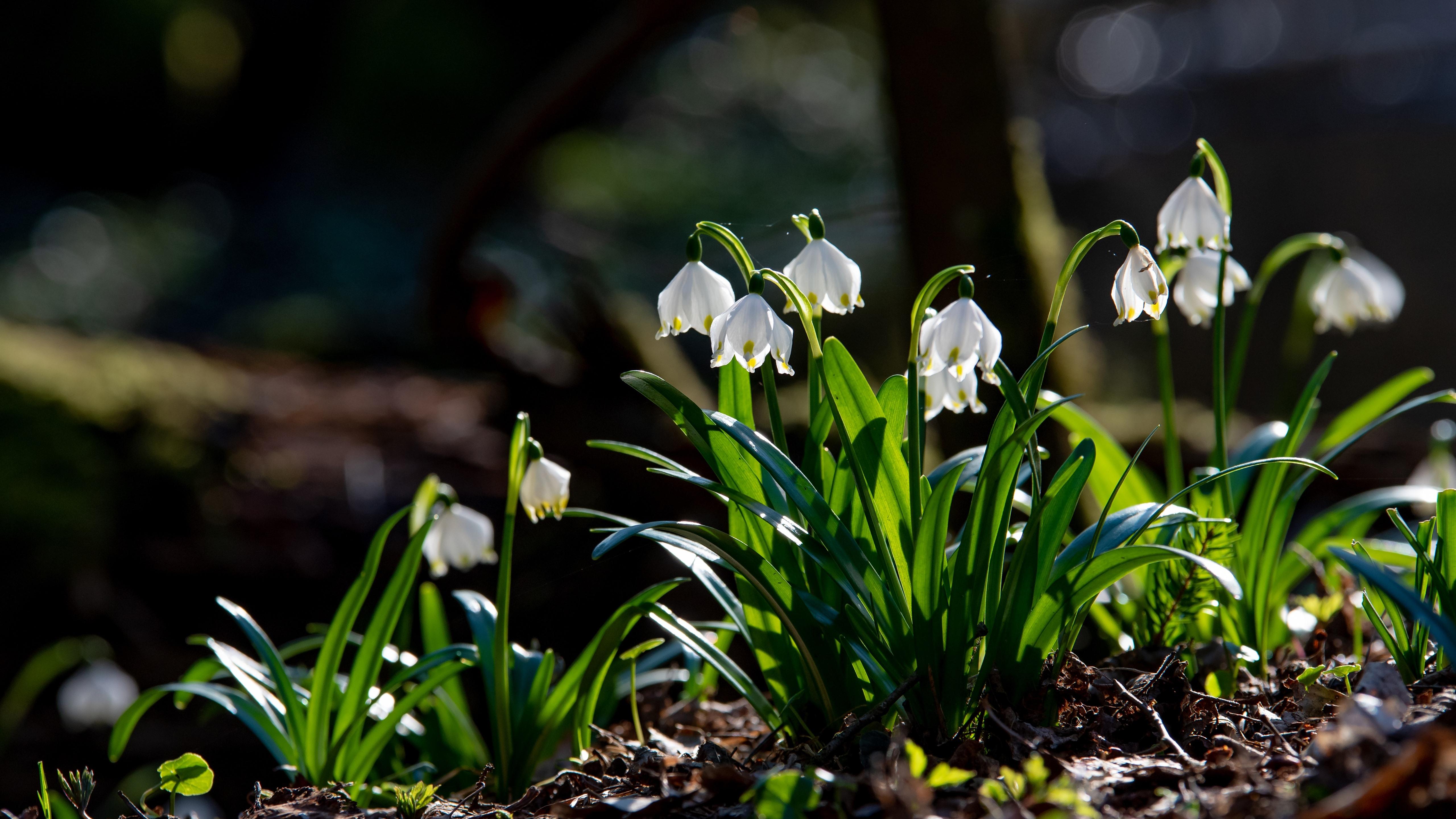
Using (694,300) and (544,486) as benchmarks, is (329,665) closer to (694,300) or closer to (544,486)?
(544,486)

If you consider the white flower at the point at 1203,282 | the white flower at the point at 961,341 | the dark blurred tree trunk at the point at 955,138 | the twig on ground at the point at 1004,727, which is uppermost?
the dark blurred tree trunk at the point at 955,138

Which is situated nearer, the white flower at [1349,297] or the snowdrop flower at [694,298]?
the snowdrop flower at [694,298]

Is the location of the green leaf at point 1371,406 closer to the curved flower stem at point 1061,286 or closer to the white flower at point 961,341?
the curved flower stem at point 1061,286

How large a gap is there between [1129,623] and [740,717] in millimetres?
657

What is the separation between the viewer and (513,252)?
220 inches

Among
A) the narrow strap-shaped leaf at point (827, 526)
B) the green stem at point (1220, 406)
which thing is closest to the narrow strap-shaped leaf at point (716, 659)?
the narrow strap-shaped leaf at point (827, 526)

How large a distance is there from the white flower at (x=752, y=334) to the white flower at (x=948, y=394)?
0.21 m

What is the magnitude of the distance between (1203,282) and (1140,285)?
51 centimetres

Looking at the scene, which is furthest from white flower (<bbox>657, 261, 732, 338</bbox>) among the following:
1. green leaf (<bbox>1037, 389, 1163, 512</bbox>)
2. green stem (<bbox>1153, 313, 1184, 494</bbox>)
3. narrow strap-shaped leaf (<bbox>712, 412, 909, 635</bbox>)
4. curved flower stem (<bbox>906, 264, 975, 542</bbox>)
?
green stem (<bbox>1153, 313, 1184, 494</bbox>)

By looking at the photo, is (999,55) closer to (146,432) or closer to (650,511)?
(650,511)

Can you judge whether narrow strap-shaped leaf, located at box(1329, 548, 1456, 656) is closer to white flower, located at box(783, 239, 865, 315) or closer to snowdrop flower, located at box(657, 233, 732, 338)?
white flower, located at box(783, 239, 865, 315)

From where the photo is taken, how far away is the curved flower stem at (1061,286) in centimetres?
99

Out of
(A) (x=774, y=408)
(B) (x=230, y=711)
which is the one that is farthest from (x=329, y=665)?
(A) (x=774, y=408)

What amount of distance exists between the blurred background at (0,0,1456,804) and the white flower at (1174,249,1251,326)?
0.24 metres
